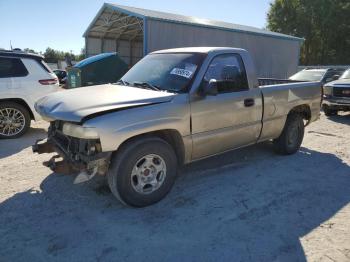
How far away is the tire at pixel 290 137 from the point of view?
6.11 m

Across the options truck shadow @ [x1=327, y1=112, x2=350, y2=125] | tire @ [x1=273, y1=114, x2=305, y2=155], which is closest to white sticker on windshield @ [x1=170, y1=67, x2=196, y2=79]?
tire @ [x1=273, y1=114, x2=305, y2=155]

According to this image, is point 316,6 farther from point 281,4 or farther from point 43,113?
point 43,113

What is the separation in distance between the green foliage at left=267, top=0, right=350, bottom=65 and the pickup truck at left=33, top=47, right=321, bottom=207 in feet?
137

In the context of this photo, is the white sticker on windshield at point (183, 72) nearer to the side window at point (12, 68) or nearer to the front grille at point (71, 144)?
the front grille at point (71, 144)

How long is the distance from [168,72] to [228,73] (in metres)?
0.90

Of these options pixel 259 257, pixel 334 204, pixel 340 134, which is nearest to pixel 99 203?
pixel 259 257

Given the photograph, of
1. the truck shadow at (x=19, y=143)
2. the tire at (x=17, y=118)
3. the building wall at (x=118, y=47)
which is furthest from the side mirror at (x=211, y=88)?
the building wall at (x=118, y=47)

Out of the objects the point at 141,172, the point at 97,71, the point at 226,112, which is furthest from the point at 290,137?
the point at 97,71

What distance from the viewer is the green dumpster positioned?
539 inches

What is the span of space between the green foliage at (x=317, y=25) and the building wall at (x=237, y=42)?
23.9 metres

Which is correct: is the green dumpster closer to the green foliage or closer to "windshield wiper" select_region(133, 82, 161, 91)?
"windshield wiper" select_region(133, 82, 161, 91)

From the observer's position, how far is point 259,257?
307 centimetres

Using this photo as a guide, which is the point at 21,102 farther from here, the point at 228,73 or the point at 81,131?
the point at 228,73

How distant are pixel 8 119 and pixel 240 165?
5151 millimetres
